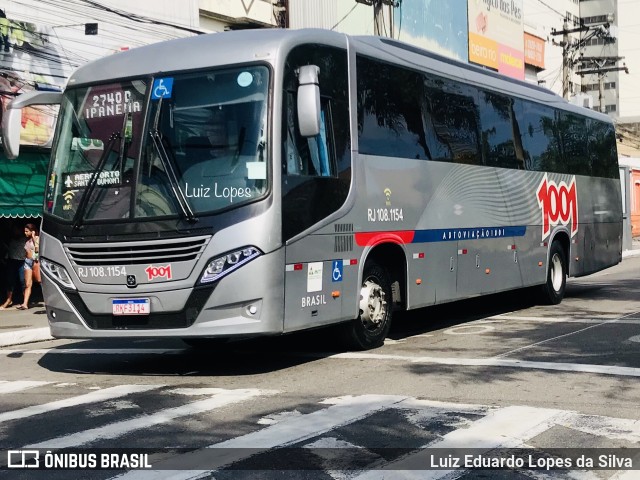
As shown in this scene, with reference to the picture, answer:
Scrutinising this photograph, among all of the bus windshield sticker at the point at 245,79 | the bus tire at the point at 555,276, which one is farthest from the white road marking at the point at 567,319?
the bus windshield sticker at the point at 245,79

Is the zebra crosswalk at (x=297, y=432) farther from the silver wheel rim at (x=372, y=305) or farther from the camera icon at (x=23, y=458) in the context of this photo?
the silver wheel rim at (x=372, y=305)

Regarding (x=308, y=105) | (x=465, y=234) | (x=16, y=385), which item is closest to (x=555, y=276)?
(x=465, y=234)

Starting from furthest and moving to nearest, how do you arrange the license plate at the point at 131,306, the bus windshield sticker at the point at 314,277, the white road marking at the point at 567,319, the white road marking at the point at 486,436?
the white road marking at the point at 567,319 → the bus windshield sticker at the point at 314,277 → the license plate at the point at 131,306 → the white road marking at the point at 486,436

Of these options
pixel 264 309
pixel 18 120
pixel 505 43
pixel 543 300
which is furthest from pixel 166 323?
pixel 505 43

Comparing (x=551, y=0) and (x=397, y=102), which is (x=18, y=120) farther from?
(x=551, y=0)

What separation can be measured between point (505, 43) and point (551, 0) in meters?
34.3

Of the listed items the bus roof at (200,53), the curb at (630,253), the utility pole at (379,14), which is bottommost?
the curb at (630,253)

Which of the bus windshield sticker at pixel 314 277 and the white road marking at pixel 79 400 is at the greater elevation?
the bus windshield sticker at pixel 314 277

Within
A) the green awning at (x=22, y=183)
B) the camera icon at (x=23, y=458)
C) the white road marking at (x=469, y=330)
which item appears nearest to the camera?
the camera icon at (x=23, y=458)

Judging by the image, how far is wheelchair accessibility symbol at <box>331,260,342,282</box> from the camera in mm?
10344

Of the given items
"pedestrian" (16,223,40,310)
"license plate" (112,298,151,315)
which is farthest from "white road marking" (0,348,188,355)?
"pedestrian" (16,223,40,310)

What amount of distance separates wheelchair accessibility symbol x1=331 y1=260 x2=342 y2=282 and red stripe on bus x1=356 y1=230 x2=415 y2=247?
0.49 metres

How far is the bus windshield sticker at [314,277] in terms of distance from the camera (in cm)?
994

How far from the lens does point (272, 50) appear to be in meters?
9.60
